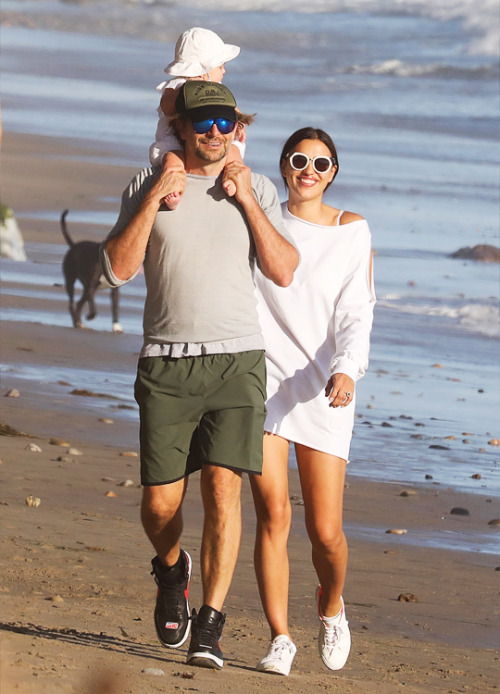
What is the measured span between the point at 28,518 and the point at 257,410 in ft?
8.46

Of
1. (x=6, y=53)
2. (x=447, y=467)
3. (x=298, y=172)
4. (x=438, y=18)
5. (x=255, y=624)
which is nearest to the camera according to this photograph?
(x=298, y=172)

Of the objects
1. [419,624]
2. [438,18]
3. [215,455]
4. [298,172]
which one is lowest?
[419,624]

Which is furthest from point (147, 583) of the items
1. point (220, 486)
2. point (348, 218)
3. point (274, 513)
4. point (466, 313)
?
point (466, 313)

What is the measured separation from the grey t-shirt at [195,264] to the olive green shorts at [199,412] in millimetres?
92

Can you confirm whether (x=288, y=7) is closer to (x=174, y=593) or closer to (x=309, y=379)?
(x=309, y=379)

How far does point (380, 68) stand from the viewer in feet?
122

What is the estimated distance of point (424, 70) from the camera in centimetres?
3634

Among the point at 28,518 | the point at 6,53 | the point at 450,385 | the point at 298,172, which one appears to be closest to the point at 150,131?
the point at 6,53

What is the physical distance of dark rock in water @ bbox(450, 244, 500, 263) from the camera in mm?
17688

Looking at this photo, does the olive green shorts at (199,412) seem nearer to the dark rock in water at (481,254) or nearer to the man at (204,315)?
the man at (204,315)

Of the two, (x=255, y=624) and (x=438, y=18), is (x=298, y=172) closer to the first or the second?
(x=255, y=624)

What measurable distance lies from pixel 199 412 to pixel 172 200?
70cm

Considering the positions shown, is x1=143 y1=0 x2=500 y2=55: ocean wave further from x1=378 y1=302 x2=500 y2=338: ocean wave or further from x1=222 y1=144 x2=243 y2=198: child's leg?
x1=222 y1=144 x2=243 y2=198: child's leg

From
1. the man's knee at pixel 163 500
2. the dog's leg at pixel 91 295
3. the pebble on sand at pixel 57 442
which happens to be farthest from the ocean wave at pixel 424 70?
the man's knee at pixel 163 500
